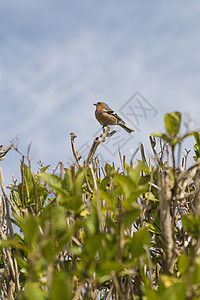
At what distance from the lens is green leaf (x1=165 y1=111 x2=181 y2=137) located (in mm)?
1771

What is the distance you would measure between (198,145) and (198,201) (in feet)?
3.33

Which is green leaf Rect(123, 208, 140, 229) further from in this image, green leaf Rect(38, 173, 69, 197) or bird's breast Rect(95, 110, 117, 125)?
bird's breast Rect(95, 110, 117, 125)

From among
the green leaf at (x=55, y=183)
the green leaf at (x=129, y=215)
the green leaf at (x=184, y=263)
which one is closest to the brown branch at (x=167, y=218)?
the green leaf at (x=184, y=263)

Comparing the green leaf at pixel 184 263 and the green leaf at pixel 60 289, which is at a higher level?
the green leaf at pixel 60 289

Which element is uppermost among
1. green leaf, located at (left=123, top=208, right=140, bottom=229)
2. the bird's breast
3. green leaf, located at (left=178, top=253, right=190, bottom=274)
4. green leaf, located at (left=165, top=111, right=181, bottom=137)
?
the bird's breast

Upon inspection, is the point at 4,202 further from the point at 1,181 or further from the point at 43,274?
the point at 43,274

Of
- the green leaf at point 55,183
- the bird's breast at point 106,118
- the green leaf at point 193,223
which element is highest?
the bird's breast at point 106,118

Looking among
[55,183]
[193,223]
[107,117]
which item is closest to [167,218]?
[193,223]

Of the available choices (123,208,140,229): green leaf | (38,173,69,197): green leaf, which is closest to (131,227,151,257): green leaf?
(123,208,140,229): green leaf

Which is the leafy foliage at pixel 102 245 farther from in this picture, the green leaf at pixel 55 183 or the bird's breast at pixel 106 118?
the bird's breast at pixel 106 118

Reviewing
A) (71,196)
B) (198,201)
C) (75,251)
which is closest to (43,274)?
(75,251)

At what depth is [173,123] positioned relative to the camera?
1.78 metres

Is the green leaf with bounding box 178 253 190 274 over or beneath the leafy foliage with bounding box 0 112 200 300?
beneath

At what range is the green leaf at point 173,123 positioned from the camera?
177 cm
